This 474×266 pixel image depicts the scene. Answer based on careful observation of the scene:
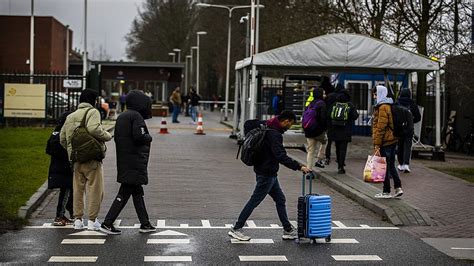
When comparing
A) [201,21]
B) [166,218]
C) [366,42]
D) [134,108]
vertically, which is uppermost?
[201,21]

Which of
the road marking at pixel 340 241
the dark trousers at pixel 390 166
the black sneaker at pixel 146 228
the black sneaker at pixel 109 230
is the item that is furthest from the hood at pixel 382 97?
the black sneaker at pixel 109 230

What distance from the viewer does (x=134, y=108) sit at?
1010 centimetres

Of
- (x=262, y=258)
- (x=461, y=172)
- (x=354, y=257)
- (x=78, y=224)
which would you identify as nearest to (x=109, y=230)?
(x=78, y=224)

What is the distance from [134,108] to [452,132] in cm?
1973

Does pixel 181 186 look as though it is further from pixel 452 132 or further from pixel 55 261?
pixel 452 132

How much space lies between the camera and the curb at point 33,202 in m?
11.2

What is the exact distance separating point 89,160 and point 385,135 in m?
4.82

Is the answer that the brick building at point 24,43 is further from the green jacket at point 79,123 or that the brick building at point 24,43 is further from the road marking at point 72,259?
the road marking at point 72,259

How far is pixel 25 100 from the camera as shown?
31281mm

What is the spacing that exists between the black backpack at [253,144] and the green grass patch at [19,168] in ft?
10.8

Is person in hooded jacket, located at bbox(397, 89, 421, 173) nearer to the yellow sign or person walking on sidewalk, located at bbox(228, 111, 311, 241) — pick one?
person walking on sidewalk, located at bbox(228, 111, 311, 241)

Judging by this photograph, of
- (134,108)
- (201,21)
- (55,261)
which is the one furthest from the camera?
(201,21)

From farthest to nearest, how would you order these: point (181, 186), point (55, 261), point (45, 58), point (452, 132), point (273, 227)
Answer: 1. point (45, 58)
2. point (452, 132)
3. point (181, 186)
4. point (273, 227)
5. point (55, 261)

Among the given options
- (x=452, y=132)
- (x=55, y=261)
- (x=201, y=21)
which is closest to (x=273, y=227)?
(x=55, y=261)
